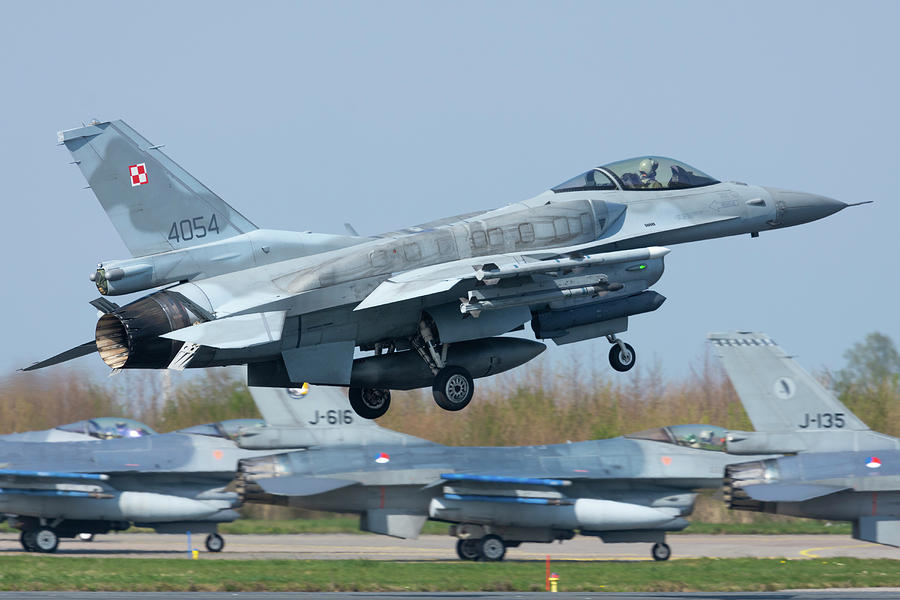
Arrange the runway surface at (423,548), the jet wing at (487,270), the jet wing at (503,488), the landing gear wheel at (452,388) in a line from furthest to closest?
1. the runway surface at (423,548)
2. the jet wing at (503,488)
3. the landing gear wheel at (452,388)
4. the jet wing at (487,270)

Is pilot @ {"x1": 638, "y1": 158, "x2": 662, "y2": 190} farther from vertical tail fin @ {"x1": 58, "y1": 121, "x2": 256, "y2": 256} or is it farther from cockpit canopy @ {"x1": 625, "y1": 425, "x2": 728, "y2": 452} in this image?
cockpit canopy @ {"x1": 625, "y1": 425, "x2": 728, "y2": 452}

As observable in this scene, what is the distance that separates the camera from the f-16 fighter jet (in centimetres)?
1566

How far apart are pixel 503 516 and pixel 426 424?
12835 mm

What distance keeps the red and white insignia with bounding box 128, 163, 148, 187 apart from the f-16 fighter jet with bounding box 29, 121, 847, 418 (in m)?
0.02

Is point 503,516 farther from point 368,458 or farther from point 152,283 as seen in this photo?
point 152,283

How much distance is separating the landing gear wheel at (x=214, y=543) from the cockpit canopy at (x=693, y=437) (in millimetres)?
11699

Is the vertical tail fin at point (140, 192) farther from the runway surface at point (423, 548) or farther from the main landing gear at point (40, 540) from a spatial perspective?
the main landing gear at point (40, 540)

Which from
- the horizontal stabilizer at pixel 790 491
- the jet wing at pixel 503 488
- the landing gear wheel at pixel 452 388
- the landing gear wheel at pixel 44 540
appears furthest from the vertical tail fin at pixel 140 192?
the landing gear wheel at pixel 44 540

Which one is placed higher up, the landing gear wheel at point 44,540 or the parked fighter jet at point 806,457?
the parked fighter jet at point 806,457

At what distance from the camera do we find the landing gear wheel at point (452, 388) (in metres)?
16.9

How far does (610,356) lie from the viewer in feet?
58.0

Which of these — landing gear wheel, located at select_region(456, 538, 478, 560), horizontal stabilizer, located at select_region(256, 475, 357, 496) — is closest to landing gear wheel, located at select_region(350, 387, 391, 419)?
horizontal stabilizer, located at select_region(256, 475, 357, 496)

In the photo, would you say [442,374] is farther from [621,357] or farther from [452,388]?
[621,357]

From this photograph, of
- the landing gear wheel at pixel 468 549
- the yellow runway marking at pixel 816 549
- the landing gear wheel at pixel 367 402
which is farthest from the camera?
the yellow runway marking at pixel 816 549
